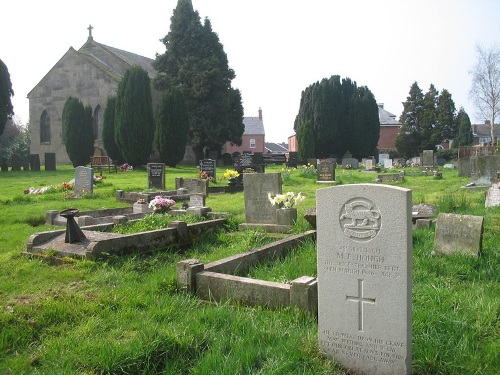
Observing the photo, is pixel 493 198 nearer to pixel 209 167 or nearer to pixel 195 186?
pixel 195 186

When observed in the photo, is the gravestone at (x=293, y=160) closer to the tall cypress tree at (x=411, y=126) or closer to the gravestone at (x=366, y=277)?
the tall cypress tree at (x=411, y=126)

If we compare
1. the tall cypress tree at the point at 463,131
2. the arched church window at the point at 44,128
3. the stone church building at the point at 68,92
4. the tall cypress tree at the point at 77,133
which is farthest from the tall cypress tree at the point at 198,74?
the tall cypress tree at the point at 463,131

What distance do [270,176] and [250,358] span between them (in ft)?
21.2

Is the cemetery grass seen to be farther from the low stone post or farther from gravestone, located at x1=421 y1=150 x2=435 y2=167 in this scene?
gravestone, located at x1=421 y1=150 x2=435 y2=167

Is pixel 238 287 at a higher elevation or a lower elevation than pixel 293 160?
lower

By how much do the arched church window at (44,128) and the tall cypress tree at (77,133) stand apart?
832 centimetres

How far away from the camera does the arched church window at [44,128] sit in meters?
39.5

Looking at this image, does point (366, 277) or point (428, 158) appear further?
point (428, 158)

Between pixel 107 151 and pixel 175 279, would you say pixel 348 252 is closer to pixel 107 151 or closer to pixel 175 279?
pixel 175 279

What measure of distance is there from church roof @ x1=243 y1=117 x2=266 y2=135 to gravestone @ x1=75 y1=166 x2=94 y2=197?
60603mm

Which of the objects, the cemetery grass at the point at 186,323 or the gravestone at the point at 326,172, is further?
the gravestone at the point at 326,172

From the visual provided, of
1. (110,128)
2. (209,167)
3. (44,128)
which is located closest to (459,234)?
(209,167)

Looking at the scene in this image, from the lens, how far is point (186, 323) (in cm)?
416

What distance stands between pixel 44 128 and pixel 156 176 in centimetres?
2614
